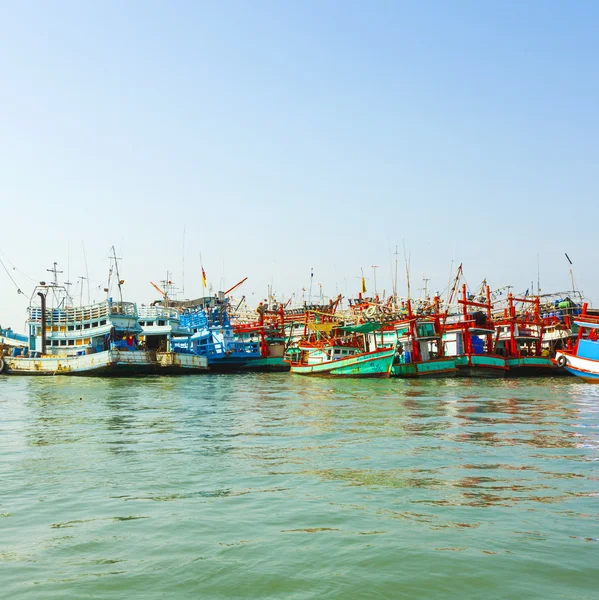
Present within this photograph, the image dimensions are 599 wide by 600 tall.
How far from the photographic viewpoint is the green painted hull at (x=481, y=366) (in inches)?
1917


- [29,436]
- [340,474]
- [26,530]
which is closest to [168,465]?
[340,474]

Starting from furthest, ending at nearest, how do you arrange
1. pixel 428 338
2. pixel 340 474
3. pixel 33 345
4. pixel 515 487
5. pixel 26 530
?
pixel 33 345 < pixel 428 338 < pixel 340 474 < pixel 515 487 < pixel 26 530

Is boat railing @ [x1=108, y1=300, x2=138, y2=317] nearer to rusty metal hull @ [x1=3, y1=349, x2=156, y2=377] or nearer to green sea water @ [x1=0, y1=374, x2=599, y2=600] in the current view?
rusty metal hull @ [x1=3, y1=349, x2=156, y2=377]

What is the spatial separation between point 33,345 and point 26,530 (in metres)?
49.8

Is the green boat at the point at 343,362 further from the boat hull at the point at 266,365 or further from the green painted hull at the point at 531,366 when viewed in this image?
the green painted hull at the point at 531,366

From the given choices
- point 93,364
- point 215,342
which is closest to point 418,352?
point 215,342

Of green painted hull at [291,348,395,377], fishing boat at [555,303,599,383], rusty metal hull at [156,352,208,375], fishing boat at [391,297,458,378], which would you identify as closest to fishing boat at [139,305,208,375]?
rusty metal hull at [156,352,208,375]

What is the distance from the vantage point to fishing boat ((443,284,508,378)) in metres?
49.0

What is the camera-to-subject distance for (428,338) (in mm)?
47344

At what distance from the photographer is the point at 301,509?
964 centimetres

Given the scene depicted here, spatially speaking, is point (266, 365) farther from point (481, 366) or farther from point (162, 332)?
point (481, 366)

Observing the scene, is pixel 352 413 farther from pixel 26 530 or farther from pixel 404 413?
pixel 26 530

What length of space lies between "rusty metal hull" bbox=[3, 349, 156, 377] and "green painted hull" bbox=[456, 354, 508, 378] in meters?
24.6

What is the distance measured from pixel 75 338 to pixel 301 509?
48.7 m
